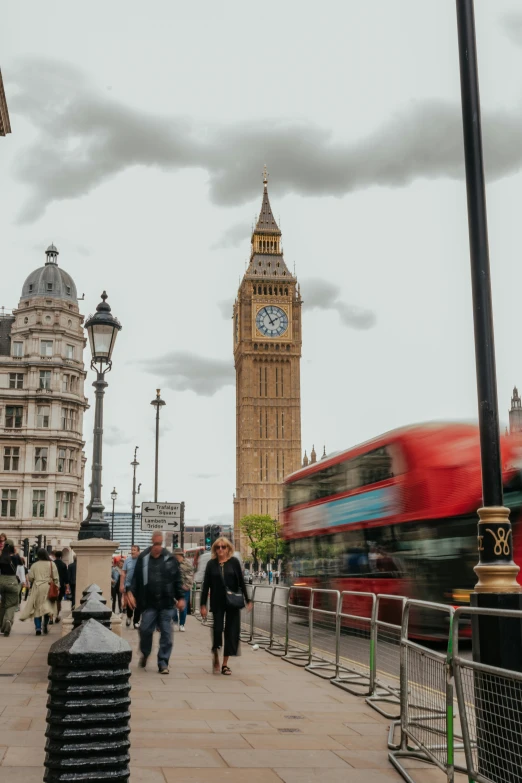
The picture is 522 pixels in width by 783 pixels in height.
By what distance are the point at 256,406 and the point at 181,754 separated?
12134cm

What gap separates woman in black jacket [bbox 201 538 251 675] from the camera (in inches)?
437

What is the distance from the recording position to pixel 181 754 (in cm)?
622

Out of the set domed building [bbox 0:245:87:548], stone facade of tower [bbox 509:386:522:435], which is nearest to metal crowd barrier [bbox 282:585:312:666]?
domed building [bbox 0:245:87:548]

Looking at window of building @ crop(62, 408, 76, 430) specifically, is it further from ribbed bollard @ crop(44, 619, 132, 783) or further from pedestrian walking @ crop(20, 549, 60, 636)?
ribbed bollard @ crop(44, 619, 132, 783)

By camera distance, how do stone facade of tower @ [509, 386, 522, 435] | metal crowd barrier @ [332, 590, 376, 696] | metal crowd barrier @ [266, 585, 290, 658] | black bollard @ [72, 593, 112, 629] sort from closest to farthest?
black bollard @ [72, 593, 112, 629] < metal crowd barrier @ [332, 590, 376, 696] < metal crowd barrier @ [266, 585, 290, 658] < stone facade of tower @ [509, 386, 522, 435]

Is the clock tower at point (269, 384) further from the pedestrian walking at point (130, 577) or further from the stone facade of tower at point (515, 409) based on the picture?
the pedestrian walking at point (130, 577)

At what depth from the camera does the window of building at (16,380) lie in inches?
2477

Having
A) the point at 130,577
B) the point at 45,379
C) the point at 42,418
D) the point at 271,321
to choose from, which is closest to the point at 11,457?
the point at 42,418

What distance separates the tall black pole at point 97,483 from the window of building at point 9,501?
162 feet

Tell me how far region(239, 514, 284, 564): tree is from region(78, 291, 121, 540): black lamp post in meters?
106

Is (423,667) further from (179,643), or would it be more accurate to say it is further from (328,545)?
(328,545)

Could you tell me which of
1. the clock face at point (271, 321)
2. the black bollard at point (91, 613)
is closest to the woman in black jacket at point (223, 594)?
the black bollard at point (91, 613)

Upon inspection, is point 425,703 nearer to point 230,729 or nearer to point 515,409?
point 230,729

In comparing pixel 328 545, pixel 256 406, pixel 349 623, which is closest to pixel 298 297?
pixel 256 406
